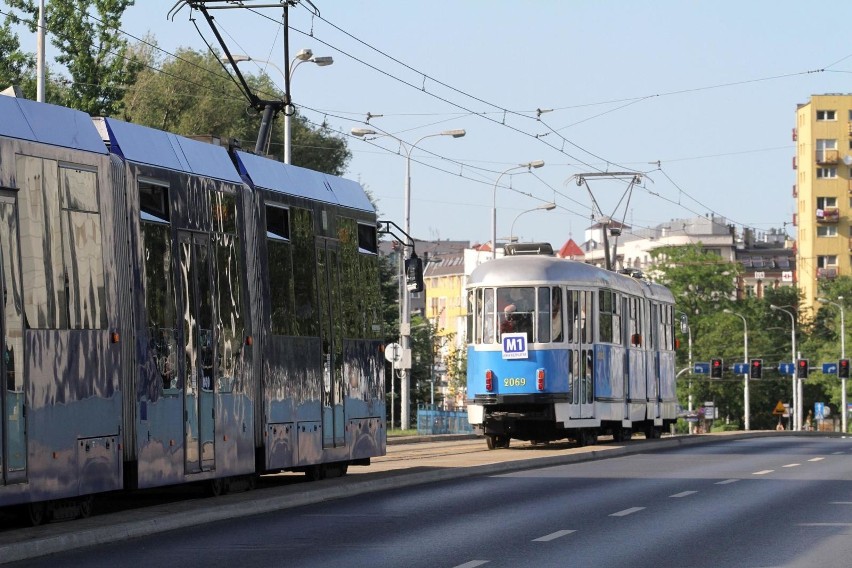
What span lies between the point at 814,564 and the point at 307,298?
30.3ft

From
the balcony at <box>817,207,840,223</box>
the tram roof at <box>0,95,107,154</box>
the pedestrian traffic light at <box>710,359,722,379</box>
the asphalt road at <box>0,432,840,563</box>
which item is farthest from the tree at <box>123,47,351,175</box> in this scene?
the balcony at <box>817,207,840,223</box>

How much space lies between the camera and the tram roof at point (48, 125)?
15227 millimetres

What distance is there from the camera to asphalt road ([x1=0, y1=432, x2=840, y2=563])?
579 inches

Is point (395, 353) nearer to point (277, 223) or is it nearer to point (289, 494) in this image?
point (277, 223)

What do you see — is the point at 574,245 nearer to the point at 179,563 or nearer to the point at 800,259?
the point at 800,259

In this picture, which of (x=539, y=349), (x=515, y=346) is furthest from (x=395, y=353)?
(x=539, y=349)

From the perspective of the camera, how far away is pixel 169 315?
17.9 meters

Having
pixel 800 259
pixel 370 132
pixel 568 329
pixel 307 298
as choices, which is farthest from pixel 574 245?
pixel 307 298

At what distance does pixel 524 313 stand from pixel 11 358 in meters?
22.2

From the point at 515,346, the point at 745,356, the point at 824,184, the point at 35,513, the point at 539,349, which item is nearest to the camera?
the point at 35,513

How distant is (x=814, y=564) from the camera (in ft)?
44.9

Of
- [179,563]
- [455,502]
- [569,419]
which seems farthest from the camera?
[569,419]

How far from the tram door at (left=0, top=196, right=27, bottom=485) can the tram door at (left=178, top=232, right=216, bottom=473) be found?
3.30 m

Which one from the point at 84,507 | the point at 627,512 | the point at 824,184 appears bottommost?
the point at 627,512
